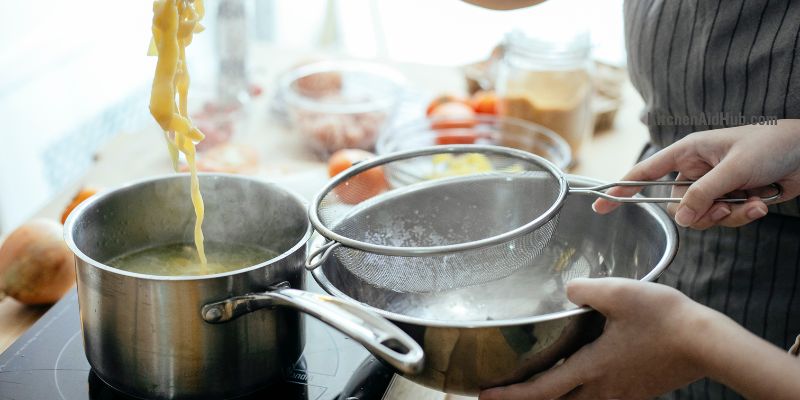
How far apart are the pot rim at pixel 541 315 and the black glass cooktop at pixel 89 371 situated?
0.11 m

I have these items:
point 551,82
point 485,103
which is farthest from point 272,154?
point 551,82

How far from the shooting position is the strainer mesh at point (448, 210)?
40.3 inches

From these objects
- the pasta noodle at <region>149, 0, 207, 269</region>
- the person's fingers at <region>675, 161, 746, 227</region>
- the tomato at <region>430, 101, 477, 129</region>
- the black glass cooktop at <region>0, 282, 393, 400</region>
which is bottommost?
the black glass cooktop at <region>0, 282, 393, 400</region>

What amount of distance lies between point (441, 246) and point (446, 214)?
25cm

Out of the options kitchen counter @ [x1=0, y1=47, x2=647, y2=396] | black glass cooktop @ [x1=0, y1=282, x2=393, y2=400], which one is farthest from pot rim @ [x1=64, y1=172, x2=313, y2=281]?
kitchen counter @ [x1=0, y1=47, x2=647, y2=396]

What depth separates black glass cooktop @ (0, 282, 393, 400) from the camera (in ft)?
3.12

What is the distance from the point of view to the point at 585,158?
1.86 meters

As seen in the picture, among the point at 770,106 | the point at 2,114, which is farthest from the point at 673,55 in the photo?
the point at 2,114

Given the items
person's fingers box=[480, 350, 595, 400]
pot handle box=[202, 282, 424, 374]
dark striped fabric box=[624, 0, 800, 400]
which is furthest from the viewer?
dark striped fabric box=[624, 0, 800, 400]

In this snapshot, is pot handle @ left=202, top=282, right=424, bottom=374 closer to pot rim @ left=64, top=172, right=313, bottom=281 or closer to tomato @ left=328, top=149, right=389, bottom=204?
pot rim @ left=64, top=172, right=313, bottom=281

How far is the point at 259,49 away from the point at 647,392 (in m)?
1.78

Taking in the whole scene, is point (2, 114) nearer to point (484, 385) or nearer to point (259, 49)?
point (259, 49)

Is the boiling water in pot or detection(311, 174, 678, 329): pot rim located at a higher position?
detection(311, 174, 678, 329): pot rim

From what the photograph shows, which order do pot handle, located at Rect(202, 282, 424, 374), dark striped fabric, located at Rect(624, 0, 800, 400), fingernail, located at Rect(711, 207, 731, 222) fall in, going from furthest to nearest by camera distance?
dark striped fabric, located at Rect(624, 0, 800, 400) < fingernail, located at Rect(711, 207, 731, 222) < pot handle, located at Rect(202, 282, 424, 374)
